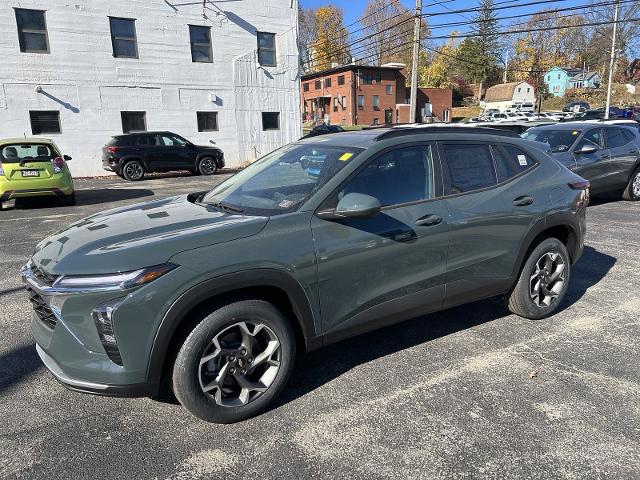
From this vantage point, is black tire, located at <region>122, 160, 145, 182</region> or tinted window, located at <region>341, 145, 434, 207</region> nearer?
tinted window, located at <region>341, 145, 434, 207</region>

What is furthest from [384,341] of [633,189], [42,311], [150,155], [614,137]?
[150,155]

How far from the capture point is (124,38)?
18.8 meters

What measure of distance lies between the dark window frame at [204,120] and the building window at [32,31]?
5.94 meters

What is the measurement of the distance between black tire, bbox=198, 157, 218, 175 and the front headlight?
16113mm

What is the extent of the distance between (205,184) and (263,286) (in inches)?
518

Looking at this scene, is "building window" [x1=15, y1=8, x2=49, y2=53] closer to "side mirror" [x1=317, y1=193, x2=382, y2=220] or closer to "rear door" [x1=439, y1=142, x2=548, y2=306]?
"rear door" [x1=439, y1=142, x2=548, y2=306]

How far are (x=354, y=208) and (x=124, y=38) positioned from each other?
62.7 ft

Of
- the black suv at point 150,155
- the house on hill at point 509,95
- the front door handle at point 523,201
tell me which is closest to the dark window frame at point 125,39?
→ the black suv at point 150,155

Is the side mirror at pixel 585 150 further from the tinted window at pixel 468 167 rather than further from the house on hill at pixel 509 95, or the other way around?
the house on hill at pixel 509 95

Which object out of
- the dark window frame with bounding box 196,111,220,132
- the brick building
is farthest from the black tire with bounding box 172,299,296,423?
the brick building

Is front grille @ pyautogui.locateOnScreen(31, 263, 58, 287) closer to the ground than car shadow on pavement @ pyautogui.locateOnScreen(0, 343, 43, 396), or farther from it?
farther from it

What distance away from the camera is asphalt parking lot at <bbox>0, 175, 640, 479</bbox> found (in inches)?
101

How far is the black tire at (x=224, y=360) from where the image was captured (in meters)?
2.71

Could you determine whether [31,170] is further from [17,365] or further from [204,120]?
[204,120]
